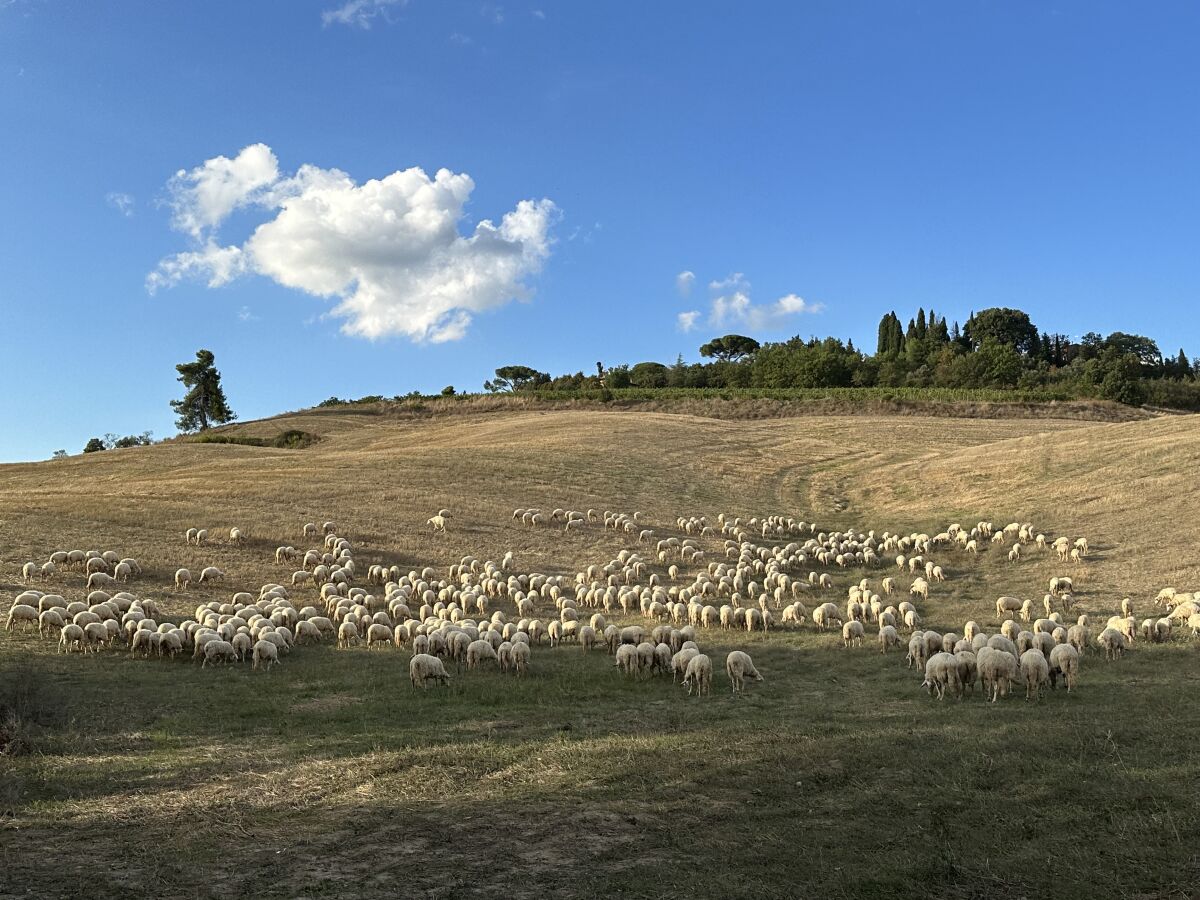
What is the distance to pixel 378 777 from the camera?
464 inches

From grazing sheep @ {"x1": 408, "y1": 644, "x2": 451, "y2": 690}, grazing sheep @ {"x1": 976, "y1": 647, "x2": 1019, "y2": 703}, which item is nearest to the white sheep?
grazing sheep @ {"x1": 408, "y1": 644, "x2": 451, "y2": 690}

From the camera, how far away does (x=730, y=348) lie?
16600cm

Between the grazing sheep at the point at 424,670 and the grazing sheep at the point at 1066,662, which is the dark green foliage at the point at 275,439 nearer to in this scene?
the grazing sheep at the point at 424,670

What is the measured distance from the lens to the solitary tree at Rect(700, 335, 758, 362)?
16475cm

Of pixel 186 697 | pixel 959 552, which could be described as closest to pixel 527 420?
pixel 959 552

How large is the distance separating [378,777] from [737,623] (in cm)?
1462

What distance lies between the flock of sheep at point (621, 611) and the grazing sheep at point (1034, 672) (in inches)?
1.0

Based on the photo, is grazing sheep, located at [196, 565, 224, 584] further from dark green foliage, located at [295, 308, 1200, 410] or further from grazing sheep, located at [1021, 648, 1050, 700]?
dark green foliage, located at [295, 308, 1200, 410]

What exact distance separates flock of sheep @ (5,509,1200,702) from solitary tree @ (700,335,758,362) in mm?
129146

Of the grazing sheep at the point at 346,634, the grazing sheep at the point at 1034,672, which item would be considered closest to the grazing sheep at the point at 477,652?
the grazing sheep at the point at 346,634

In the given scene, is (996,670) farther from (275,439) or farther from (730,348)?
(730,348)

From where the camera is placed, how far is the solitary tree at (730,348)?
16475 centimetres

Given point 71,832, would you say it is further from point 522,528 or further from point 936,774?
point 522,528

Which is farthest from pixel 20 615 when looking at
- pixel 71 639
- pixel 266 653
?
pixel 266 653
